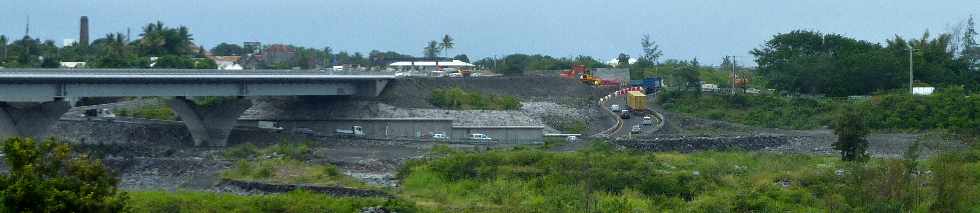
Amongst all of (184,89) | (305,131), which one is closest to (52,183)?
(184,89)

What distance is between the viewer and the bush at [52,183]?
77.7ft

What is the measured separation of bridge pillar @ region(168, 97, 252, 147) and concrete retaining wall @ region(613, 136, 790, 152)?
18516 millimetres

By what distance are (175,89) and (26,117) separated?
777 centimetres

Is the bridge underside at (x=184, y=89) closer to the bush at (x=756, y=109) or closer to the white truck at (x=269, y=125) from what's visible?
the white truck at (x=269, y=125)

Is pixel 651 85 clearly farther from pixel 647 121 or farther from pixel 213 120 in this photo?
pixel 213 120

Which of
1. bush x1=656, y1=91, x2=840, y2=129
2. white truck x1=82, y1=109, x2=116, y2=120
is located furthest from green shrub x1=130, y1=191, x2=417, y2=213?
bush x1=656, y1=91, x2=840, y2=129

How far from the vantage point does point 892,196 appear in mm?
33562

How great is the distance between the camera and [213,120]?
6325 centimetres

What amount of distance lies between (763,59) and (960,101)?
2528 centimetres

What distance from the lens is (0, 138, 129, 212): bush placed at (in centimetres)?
2369

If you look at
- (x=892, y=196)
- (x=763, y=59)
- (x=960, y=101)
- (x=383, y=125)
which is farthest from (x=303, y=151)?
(x=763, y=59)

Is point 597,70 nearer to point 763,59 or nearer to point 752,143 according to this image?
point 763,59

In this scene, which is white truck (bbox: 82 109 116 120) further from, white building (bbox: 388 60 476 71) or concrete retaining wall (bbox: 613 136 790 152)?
white building (bbox: 388 60 476 71)

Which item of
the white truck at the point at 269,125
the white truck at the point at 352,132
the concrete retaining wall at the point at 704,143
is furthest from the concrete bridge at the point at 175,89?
the concrete retaining wall at the point at 704,143
